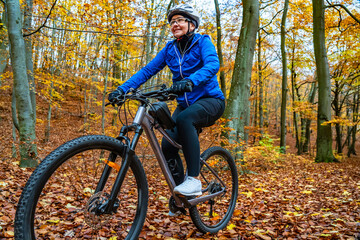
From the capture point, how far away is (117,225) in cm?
256

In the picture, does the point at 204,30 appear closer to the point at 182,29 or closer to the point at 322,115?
the point at 322,115

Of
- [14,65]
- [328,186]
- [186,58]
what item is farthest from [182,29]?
[328,186]

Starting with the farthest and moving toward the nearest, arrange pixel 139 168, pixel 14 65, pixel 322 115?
pixel 322 115
pixel 14 65
pixel 139 168

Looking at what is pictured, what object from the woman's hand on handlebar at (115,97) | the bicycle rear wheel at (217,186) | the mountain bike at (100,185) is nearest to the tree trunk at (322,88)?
the bicycle rear wheel at (217,186)

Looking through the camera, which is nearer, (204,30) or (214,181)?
(214,181)

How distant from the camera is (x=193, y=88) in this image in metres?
2.72

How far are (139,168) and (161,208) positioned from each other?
1.76m

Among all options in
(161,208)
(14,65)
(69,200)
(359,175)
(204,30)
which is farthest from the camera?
(204,30)

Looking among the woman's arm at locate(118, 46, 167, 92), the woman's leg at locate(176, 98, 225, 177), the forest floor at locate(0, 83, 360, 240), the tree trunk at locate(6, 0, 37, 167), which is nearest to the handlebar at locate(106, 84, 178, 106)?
the woman's leg at locate(176, 98, 225, 177)

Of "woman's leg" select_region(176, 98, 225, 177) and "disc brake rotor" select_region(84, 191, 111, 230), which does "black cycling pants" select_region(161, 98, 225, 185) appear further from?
"disc brake rotor" select_region(84, 191, 111, 230)

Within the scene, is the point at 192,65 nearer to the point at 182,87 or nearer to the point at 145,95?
the point at 182,87

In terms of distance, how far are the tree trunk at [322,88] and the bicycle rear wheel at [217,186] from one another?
801 centimetres

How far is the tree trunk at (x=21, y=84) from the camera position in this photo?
520 cm

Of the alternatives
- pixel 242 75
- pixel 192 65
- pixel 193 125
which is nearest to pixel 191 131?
pixel 193 125
